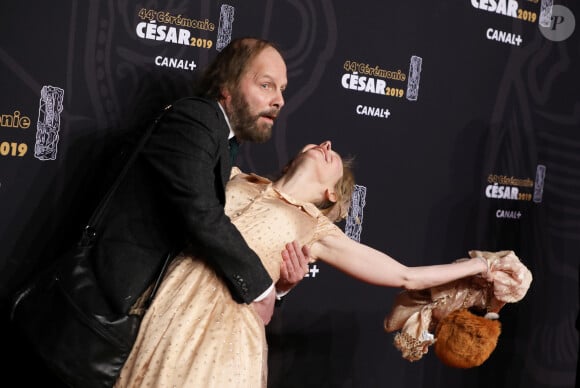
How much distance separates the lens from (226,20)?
3.49 meters

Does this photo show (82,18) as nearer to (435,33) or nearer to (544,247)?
(435,33)

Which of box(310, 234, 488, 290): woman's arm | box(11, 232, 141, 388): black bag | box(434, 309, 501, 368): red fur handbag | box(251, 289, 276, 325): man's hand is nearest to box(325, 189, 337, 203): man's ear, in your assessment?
box(310, 234, 488, 290): woman's arm

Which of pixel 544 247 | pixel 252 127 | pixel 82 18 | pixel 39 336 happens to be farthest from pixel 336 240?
pixel 544 247

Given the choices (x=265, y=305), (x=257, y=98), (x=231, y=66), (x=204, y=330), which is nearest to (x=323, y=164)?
(x=257, y=98)

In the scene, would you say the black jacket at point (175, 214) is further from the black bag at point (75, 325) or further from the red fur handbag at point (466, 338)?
the red fur handbag at point (466, 338)

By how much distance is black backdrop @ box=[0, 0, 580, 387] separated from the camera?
10.3 feet

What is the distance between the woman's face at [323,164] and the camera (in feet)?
9.82

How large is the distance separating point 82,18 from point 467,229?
2.27 meters

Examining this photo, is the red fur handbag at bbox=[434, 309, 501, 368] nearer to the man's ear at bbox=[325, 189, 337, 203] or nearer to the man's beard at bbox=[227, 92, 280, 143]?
the man's ear at bbox=[325, 189, 337, 203]

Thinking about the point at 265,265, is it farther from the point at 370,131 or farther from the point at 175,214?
the point at 370,131

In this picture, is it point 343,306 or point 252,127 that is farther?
point 343,306

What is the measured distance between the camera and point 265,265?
2738 mm

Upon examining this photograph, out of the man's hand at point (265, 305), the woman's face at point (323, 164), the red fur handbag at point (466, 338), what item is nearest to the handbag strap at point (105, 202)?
the man's hand at point (265, 305)

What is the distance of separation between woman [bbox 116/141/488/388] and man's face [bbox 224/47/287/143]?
22 cm
